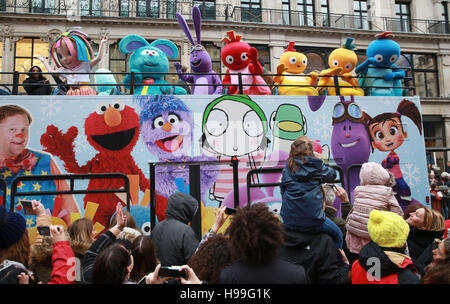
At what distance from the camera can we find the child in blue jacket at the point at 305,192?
3082mm

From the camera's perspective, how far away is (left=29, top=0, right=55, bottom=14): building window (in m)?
20.8

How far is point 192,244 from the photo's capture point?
3.48m

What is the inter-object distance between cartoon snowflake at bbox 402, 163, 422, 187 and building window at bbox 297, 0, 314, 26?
19.9 metres

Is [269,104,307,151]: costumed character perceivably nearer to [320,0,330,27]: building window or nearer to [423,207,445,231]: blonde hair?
[423,207,445,231]: blonde hair

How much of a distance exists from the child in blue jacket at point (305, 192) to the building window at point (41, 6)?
22.8 metres

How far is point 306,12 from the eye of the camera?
79.9ft

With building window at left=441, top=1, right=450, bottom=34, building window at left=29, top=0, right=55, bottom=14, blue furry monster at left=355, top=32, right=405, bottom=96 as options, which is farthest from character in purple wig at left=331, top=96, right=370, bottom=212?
building window at left=441, top=1, right=450, bottom=34

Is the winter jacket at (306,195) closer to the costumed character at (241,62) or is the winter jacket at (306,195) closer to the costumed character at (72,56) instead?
the costumed character at (241,62)

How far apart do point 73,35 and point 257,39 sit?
663 inches

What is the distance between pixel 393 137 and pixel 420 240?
357 centimetres

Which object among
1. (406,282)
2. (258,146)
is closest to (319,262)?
(406,282)

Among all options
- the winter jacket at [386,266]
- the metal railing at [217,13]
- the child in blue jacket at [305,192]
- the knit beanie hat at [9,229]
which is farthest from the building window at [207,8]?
the winter jacket at [386,266]

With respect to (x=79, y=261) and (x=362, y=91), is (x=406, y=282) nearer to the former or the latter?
(x=79, y=261)

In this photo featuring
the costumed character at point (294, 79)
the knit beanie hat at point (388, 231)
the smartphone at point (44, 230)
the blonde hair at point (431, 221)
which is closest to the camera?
the knit beanie hat at point (388, 231)
